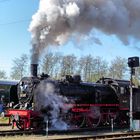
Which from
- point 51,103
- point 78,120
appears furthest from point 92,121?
point 51,103

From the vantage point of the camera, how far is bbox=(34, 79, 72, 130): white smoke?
18.7 metres

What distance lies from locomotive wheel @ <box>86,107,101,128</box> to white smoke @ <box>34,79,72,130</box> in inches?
76.0

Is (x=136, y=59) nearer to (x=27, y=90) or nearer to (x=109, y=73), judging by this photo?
(x=27, y=90)

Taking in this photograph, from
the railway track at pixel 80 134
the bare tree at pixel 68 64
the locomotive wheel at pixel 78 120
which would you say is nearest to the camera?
the railway track at pixel 80 134

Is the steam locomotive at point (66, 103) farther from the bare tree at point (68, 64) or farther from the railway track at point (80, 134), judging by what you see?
the bare tree at point (68, 64)

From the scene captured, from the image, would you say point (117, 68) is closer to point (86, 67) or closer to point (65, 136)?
point (86, 67)

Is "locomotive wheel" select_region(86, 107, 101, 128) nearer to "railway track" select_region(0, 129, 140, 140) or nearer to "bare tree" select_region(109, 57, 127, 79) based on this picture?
"railway track" select_region(0, 129, 140, 140)

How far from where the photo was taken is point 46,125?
19.4m

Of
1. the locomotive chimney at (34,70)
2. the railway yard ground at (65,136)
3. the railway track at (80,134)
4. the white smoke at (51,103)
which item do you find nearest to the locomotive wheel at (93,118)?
the railway track at (80,134)

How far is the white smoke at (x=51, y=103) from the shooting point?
61.4 ft

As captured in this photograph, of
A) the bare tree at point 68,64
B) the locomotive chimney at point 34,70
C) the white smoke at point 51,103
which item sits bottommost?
the white smoke at point 51,103

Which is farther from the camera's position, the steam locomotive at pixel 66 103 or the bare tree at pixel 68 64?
the bare tree at pixel 68 64

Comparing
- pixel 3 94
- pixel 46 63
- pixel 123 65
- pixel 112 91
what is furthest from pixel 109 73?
pixel 112 91

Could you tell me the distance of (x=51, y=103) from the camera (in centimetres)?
1923
